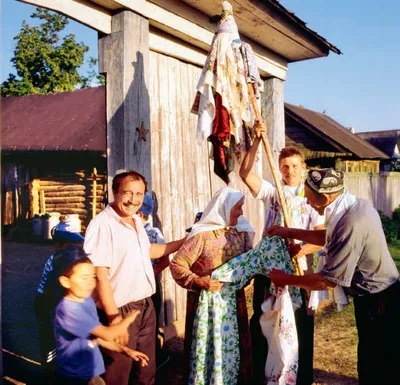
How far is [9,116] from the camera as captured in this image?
53.6 ft

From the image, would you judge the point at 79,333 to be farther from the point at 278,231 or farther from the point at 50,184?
the point at 50,184

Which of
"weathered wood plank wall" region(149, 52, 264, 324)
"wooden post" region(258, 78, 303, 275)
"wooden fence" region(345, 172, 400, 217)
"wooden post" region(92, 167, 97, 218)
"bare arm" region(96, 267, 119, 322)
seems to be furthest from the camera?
"wooden fence" region(345, 172, 400, 217)

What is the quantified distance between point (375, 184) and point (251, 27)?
1238 centimetres

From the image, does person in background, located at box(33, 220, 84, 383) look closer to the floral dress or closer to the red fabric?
the floral dress

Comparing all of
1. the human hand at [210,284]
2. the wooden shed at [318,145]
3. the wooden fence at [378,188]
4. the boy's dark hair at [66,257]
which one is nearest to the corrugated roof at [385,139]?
the wooden shed at [318,145]

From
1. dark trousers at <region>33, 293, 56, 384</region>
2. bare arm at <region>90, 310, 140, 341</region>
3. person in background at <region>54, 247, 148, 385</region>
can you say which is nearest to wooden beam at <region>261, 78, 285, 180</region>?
dark trousers at <region>33, 293, 56, 384</region>

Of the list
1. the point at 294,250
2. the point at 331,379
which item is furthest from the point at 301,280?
the point at 331,379

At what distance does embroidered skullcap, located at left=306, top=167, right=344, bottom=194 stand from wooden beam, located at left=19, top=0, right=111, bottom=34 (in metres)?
2.35

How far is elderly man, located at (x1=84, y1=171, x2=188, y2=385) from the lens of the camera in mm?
2730

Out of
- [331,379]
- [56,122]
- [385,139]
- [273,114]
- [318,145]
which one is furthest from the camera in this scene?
[385,139]

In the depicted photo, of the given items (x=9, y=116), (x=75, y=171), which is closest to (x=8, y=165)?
(x=9, y=116)

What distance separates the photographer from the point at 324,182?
2953 mm

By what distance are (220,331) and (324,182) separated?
1.39m

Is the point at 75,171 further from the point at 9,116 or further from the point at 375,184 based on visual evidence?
the point at 375,184
